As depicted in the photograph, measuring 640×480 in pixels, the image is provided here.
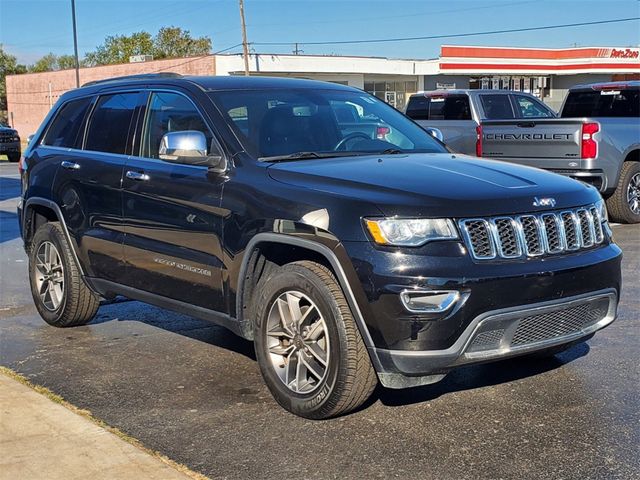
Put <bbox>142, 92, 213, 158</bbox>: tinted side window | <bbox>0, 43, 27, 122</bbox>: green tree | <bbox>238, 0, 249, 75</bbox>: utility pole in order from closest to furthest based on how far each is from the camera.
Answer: <bbox>142, 92, 213, 158</bbox>: tinted side window → <bbox>238, 0, 249, 75</bbox>: utility pole → <bbox>0, 43, 27, 122</bbox>: green tree

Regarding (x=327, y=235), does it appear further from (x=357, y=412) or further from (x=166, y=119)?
(x=166, y=119)

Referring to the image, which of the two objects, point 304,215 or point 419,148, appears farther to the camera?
point 419,148

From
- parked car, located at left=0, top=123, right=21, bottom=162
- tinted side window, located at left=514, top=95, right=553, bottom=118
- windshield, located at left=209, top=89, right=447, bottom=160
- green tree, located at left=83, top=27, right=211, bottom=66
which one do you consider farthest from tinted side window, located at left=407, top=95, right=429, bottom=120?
green tree, located at left=83, top=27, right=211, bottom=66

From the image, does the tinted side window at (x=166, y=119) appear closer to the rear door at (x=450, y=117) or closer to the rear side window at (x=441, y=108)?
the rear door at (x=450, y=117)

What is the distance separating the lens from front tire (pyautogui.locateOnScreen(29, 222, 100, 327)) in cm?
635

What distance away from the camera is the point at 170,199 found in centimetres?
522

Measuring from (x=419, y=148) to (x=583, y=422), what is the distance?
2160mm

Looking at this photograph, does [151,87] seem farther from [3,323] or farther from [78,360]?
[3,323]

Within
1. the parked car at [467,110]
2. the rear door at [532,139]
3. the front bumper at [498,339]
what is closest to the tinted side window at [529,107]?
the parked car at [467,110]

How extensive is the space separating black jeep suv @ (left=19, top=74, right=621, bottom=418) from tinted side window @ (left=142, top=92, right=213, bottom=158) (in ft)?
0.04

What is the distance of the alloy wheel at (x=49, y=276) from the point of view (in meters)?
6.55

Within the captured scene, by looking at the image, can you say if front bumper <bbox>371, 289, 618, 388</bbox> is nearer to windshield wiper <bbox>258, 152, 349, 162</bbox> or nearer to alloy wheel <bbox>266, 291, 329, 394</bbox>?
alloy wheel <bbox>266, 291, 329, 394</bbox>

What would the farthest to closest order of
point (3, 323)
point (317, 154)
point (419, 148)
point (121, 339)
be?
point (3, 323), point (121, 339), point (419, 148), point (317, 154)

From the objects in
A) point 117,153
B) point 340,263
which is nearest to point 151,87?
point 117,153
